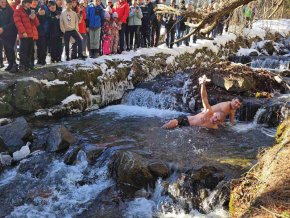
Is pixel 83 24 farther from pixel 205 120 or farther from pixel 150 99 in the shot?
pixel 205 120

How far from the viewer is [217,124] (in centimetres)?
842

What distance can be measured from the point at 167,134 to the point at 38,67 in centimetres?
388

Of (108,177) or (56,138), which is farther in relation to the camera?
(56,138)

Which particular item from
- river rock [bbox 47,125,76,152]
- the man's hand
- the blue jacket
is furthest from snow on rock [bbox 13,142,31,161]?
the blue jacket

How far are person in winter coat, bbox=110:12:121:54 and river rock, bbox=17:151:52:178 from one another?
5401mm

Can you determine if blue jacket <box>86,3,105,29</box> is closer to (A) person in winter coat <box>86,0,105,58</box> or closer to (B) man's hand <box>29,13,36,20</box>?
(A) person in winter coat <box>86,0,105,58</box>

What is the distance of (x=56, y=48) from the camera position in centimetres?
977

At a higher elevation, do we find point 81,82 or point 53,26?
point 53,26

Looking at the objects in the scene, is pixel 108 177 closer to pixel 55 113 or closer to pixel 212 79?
pixel 55 113

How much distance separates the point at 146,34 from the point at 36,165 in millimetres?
7702

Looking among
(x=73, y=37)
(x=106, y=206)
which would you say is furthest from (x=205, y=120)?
(x=73, y=37)

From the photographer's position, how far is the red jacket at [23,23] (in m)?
8.10

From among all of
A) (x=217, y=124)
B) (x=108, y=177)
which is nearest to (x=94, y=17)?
(x=217, y=124)

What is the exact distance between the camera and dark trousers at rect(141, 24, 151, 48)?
12.8m
